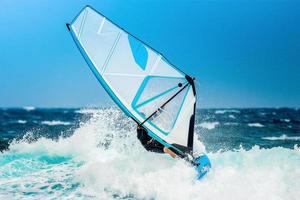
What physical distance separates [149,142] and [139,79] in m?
1.45

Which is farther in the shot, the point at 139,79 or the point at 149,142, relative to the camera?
the point at 139,79

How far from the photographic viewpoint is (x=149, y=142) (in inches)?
312

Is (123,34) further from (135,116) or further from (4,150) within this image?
(4,150)

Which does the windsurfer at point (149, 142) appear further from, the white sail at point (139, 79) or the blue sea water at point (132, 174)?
the blue sea water at point (132, 174)

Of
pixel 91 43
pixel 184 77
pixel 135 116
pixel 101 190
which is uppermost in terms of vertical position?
pixel 91 43

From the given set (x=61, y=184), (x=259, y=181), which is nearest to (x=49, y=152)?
(x=61, y=184)

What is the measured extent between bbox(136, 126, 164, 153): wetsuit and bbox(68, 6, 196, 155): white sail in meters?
0.16

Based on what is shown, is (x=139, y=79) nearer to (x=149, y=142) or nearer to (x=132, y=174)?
(x=149, y=142)

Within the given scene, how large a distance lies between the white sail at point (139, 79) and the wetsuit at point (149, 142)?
0.52 ft

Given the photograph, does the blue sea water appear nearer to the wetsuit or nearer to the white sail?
Result: the wetsuit

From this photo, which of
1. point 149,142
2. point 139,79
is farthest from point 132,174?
point 139,79

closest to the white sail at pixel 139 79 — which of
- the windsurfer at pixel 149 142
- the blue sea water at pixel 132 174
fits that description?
the windsurfer at pixel 149 142

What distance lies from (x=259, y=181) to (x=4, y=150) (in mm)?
8554

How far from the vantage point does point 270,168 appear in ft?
27.5
